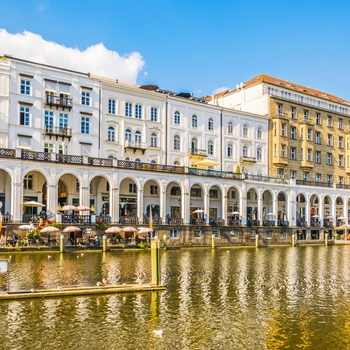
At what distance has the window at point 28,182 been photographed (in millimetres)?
56562

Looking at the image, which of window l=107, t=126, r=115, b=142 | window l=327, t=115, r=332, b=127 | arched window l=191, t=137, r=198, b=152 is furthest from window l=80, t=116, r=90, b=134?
window l=327, t=115, r=332, b=127

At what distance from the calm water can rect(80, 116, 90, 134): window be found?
2837 centimetres

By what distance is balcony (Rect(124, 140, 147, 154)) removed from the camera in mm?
65188

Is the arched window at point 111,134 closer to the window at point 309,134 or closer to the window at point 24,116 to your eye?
the window at point 24,116

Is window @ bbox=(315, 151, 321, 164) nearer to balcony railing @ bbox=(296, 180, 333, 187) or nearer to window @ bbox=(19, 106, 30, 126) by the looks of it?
balcony railing @ bbox=(296, 180, 333, 187)

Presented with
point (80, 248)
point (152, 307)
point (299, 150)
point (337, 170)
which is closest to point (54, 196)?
point (80, 248)

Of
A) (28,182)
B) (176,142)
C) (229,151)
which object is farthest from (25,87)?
(229,151)

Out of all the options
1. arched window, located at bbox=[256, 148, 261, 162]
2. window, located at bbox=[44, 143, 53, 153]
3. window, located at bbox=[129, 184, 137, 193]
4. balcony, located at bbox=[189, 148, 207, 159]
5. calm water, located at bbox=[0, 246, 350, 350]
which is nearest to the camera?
calm water, located at bbox=[0, 246, 350, 350]

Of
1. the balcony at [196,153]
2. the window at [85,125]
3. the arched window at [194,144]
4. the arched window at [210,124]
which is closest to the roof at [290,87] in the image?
the arched window at [210,124]

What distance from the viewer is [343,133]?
9325cm

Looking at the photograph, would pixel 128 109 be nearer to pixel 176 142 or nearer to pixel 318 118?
pixel 176 142

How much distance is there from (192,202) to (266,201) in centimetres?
1598

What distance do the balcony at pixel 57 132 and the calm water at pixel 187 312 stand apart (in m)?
25.5

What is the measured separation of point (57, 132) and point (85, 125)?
428cm
